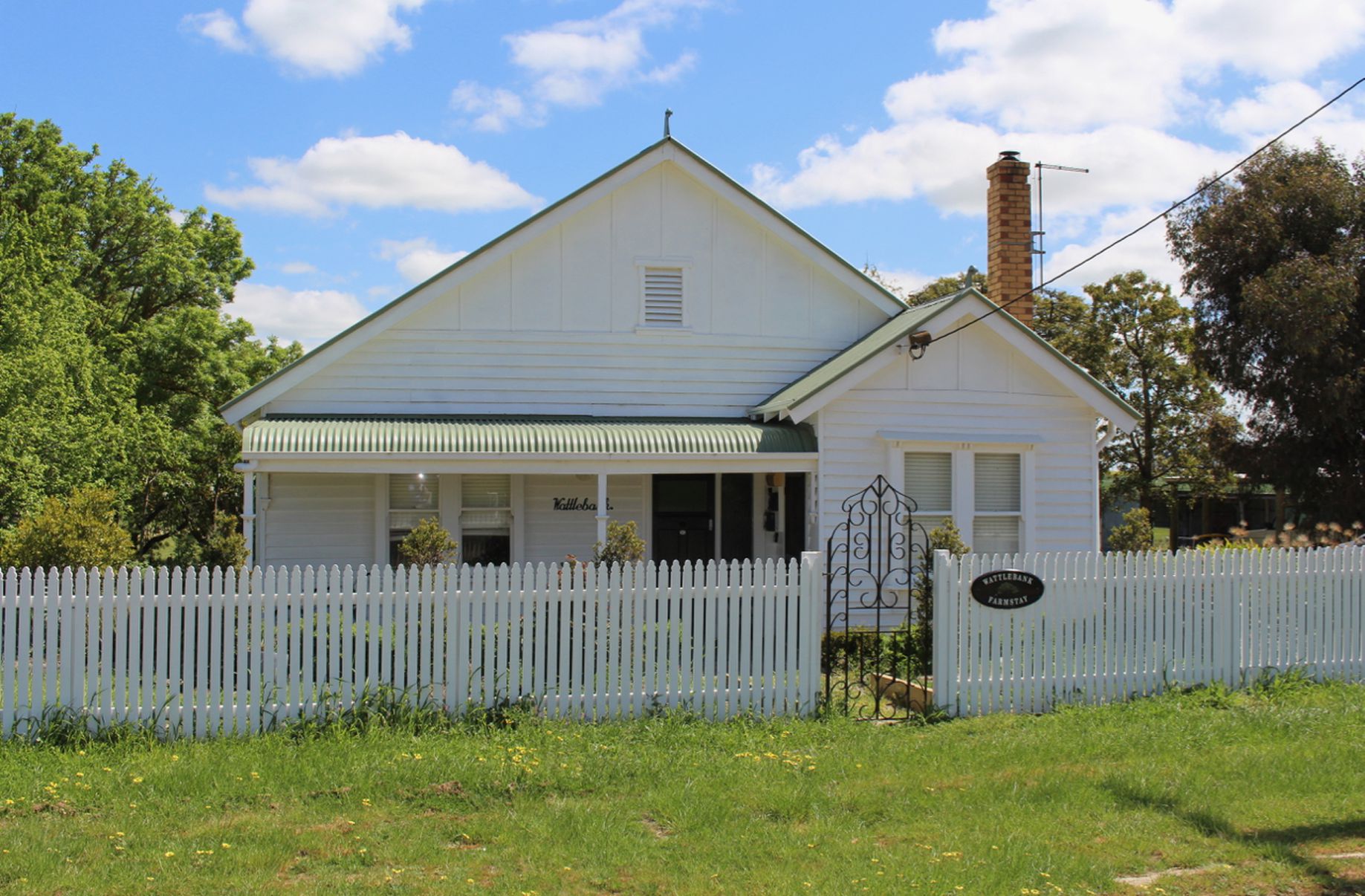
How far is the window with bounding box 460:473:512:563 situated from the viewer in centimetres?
1517

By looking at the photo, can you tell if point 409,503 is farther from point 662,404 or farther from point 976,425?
point 976,425

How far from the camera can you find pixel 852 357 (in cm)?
1501

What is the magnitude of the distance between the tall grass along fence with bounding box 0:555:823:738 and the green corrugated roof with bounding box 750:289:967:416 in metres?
5.10

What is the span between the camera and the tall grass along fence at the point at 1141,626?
9.20 metres

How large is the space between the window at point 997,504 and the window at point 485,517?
6.09m

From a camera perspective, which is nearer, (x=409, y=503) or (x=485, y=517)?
(x=409, y=503)

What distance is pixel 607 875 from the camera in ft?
18.5

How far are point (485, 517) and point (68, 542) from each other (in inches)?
231

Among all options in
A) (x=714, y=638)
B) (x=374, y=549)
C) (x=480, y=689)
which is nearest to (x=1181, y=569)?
(x=714, y=638)

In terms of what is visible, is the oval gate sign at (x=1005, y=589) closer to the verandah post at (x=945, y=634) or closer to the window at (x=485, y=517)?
the verandah post at (x=945, y=634)

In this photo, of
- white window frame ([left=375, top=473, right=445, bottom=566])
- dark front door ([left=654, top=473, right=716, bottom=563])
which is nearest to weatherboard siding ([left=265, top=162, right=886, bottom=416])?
white window frame ([left=375, top=473, right=445, bottom=566])

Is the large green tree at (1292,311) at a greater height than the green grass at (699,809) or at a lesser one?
greater

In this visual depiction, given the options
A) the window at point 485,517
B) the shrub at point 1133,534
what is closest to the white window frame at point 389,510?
the window at point 485,517

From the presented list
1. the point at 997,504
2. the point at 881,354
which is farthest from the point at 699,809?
the point at 997,504
